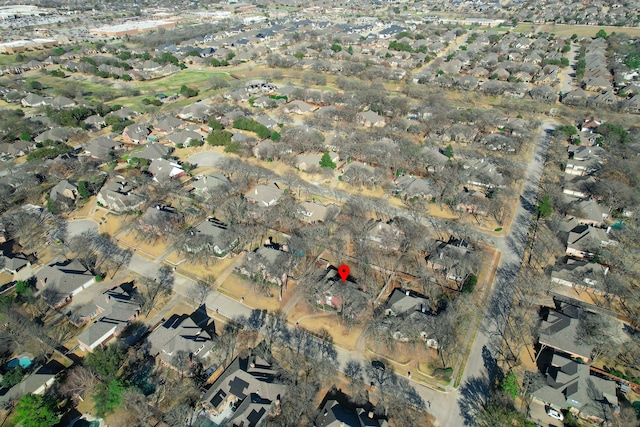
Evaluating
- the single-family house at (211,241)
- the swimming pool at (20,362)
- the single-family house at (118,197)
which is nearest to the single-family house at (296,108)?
the single-family house at (118,197)

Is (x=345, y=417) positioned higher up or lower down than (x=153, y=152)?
lower down

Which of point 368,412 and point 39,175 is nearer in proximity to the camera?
point 368,412

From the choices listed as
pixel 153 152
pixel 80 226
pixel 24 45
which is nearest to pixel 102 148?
pixel 153 152

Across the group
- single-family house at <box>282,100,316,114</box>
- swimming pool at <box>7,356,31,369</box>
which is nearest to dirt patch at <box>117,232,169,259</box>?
swimming pool at <box>7,356,31,369</box>

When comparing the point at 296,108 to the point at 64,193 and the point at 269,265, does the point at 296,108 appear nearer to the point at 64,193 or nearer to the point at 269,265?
the point at 64,193

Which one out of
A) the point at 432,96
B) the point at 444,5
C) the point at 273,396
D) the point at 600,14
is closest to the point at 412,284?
the point at 273,396

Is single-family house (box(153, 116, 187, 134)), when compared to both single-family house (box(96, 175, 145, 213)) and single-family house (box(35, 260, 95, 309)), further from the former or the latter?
single-family house (box(35, 260, 95, 309))

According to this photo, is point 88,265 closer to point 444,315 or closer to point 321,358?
point 321,358
